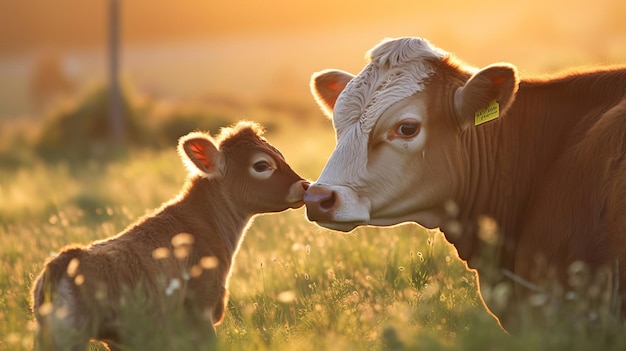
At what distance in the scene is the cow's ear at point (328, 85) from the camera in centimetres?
665

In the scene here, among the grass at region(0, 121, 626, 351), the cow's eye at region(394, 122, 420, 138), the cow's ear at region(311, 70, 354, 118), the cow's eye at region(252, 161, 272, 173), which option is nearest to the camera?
the grass at region(0, 121, 626, 351)

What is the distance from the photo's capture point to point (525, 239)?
5422mm

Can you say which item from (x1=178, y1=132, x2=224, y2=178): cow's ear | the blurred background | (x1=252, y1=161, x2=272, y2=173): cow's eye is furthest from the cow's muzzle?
the blurred background

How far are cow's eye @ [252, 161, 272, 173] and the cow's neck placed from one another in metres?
1.69

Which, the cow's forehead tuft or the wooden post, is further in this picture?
the wooden post

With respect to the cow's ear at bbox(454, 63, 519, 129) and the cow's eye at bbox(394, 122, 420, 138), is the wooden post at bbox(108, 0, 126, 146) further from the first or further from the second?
the cow's ear at bbox(454, 63, 519, 129)

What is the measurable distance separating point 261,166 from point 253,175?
10 centimetres

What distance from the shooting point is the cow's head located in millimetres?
5379

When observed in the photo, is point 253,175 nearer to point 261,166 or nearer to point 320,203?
point 261,166

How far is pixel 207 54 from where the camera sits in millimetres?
65688

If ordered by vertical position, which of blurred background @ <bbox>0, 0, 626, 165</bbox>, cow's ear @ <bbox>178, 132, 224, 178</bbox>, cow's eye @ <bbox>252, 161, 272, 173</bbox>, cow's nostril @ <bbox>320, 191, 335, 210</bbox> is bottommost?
blurred background @ <bbox>0, 0, 626, 165</bbox>

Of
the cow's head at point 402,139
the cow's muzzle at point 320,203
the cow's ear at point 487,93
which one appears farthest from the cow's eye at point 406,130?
the cow's muzzle at point 320,203

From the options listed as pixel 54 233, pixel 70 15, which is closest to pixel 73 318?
pixel 54 233

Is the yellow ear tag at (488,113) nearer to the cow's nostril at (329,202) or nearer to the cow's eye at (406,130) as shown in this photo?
the cow's eye at (406,130)
